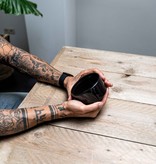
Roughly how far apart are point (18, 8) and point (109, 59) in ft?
2.11

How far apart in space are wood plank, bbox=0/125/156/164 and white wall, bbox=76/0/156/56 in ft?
4.41

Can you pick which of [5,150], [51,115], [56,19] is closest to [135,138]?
[51,115]

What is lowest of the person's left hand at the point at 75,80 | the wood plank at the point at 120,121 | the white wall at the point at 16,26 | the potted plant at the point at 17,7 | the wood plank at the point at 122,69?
the white wall at the point at 16,26

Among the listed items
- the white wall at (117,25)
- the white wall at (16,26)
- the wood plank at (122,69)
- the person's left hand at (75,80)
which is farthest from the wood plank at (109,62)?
the white wall at (16,26)

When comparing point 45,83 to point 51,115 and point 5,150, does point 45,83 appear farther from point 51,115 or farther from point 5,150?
point 5,150

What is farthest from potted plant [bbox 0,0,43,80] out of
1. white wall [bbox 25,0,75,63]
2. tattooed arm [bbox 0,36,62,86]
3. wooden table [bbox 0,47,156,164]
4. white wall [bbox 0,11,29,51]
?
white wall [bbox 0,11,29,51]

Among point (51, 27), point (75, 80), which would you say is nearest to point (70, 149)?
point (75, 80)

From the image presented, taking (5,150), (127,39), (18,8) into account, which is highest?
(18,8)

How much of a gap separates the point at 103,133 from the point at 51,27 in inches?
46.4

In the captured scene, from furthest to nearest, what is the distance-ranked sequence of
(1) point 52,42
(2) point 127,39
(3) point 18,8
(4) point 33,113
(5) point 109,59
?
(2) point 127,39 → (1) point 52,42 → (3) point 18,8 → (5) point 109,59 → (4) point 33,113

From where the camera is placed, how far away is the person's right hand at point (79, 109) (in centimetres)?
76

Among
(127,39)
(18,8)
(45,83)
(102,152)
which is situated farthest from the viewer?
(127,39)

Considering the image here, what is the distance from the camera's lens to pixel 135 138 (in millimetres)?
711

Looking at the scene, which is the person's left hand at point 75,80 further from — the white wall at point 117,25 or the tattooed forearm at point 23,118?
the white wall at point 117,25
